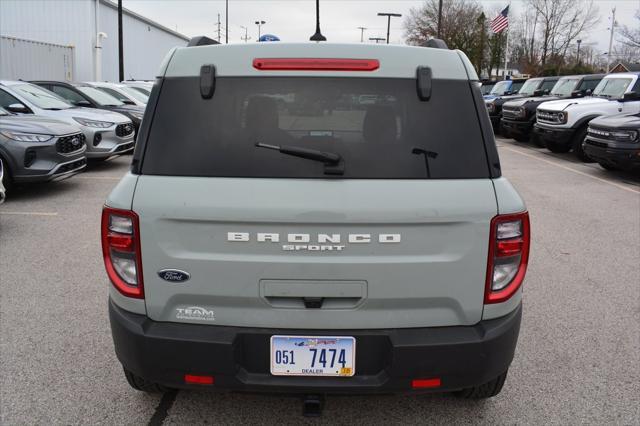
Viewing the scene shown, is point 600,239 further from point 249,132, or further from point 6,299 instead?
point 6,299

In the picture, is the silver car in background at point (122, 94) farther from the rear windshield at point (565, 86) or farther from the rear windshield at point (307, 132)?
the rear windshield at point (307, 132)

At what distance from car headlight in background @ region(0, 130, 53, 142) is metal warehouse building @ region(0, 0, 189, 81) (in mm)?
18128

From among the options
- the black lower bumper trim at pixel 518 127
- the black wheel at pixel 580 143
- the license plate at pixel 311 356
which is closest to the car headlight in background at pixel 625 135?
the black wheel at pixel 580 143

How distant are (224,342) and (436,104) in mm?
1325

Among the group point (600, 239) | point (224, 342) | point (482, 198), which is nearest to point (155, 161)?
point (224, 342)

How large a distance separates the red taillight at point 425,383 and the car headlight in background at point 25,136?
7.56 metres

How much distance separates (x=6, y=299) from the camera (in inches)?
178

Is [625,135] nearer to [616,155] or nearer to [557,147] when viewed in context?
[616,155]

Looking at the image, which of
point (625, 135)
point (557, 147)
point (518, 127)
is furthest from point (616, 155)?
point (518, 127)

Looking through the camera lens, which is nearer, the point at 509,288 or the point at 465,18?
the point at 509,288

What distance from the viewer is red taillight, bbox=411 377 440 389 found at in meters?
2.35

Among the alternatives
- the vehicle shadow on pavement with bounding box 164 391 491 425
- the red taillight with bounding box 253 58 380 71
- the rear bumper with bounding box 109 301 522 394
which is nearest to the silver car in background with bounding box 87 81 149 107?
the vehicle shadow on pavement with bounding box 164 391 491 425

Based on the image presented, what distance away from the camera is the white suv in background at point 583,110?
513 inches

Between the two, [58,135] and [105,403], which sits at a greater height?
[58,135]
